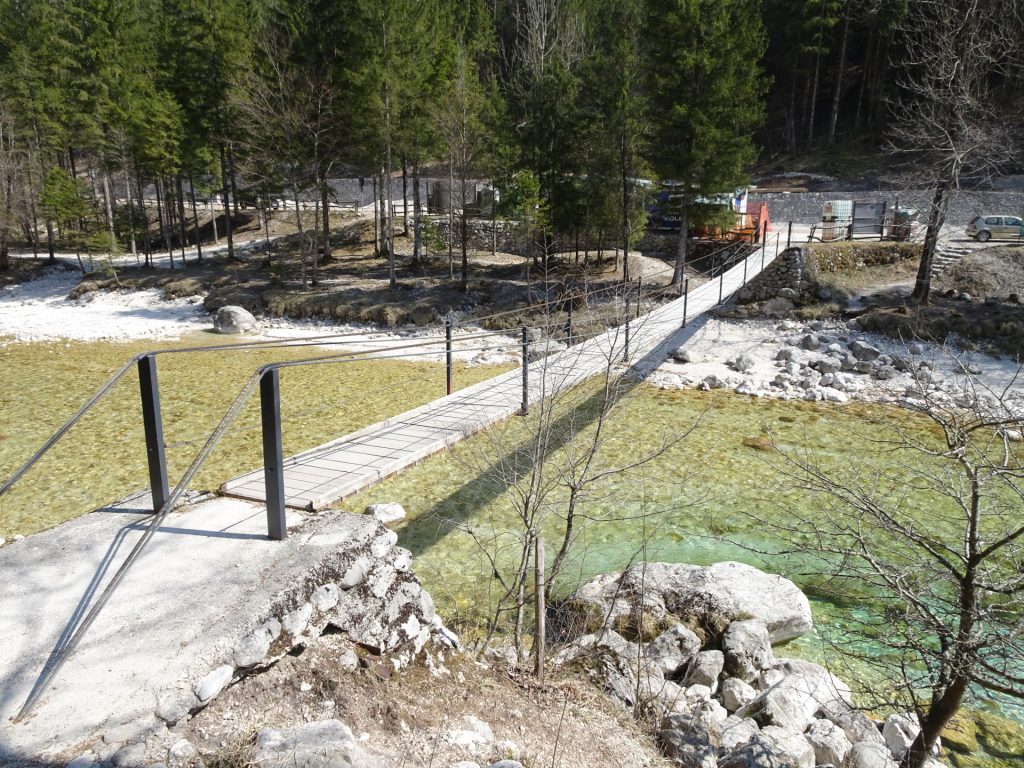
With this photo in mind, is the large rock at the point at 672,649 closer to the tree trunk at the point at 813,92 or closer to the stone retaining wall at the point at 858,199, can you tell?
the stone retaining wall at the point at 858,199

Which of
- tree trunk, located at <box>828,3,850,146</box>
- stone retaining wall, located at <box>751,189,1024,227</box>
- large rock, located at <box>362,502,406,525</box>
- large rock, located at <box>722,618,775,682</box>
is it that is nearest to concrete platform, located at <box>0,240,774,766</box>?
large rock, located at <box>362,502,406,525</box>

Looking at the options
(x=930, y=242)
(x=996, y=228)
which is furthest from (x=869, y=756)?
(x=996, y=228)

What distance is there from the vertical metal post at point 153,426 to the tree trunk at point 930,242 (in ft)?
39.5

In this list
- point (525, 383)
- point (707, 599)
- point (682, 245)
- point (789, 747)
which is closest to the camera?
point (789, 747)

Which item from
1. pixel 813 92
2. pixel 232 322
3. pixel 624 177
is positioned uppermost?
pixel 813 92

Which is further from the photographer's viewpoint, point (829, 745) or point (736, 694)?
point (736, 694)

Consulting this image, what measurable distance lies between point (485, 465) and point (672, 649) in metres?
2.93

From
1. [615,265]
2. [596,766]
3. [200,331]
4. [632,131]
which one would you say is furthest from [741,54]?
[596,766]

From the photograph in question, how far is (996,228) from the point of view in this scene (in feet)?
60.4

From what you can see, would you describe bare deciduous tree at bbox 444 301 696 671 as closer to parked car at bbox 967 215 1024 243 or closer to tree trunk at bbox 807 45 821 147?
parked car at bbox 967 215 1024 243

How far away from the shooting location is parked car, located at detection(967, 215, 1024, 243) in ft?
59.6

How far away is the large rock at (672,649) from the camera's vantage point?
427 cm

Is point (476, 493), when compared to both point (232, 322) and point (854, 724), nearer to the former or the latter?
point (854, 724)

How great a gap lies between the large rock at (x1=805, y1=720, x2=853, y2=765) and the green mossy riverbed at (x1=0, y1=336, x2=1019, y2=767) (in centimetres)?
46
